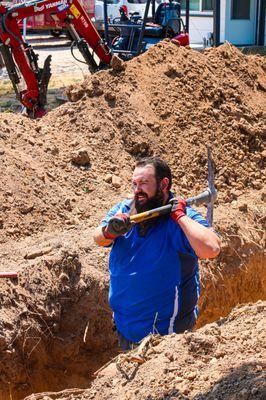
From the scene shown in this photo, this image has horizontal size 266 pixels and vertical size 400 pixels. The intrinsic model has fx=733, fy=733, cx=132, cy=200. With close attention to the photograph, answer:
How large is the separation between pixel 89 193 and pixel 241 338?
4630 millimetres

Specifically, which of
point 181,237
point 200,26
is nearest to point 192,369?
point 181,237

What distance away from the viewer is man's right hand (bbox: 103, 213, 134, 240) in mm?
4457

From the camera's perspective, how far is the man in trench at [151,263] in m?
4.67

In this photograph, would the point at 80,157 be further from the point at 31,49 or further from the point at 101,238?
the point at 101,238

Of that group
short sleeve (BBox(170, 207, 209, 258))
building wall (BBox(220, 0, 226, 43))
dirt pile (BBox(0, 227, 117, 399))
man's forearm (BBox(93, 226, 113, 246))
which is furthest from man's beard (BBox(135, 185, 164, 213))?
building wall (BBox(220, 0, 226, 43))

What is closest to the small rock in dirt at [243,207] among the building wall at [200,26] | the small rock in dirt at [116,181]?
the small rock in dirt at [116,181]

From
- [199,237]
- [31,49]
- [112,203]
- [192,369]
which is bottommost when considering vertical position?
[112,203]

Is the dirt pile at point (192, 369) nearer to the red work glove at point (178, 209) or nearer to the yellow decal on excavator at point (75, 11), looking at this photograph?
the red work glove at point (178, 209)

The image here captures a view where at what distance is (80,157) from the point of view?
9.06 meters

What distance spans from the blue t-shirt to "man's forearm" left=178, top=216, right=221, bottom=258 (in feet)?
0.50

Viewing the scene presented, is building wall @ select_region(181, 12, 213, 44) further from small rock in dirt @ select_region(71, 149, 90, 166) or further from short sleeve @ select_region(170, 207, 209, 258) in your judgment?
short sleeve @ select_region(170, 207, 209, 258)

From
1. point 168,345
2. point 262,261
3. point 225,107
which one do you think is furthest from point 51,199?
point 168,345

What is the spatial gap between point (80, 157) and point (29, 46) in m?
3.40

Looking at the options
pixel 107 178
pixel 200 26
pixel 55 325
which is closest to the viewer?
pixel 55 325
